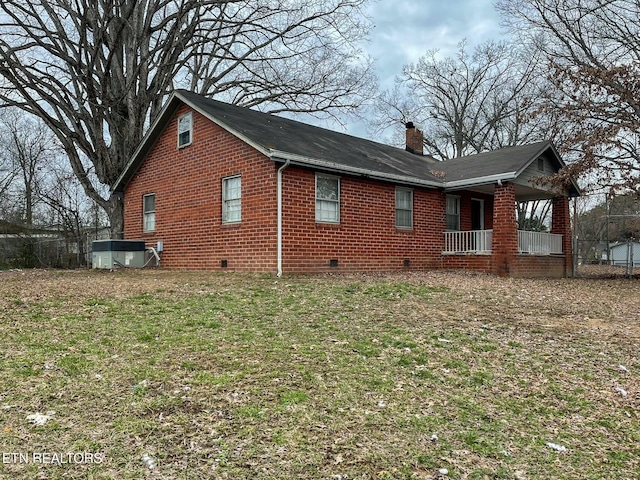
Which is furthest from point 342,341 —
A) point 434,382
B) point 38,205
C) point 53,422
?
point 38,205

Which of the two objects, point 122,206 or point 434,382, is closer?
point 434,382

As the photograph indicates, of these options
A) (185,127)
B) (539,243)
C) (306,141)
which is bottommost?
(539,243)

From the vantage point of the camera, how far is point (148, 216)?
1590 centimetres

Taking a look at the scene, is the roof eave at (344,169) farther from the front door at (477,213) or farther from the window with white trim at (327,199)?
the front door at (477,213)

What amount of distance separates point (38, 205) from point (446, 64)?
28.7m

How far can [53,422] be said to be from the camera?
3.25m

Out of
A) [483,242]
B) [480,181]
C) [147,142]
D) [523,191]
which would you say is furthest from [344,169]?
[523,191]

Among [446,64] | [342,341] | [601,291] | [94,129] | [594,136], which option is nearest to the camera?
[342,341]

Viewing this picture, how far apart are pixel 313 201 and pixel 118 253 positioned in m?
6.34

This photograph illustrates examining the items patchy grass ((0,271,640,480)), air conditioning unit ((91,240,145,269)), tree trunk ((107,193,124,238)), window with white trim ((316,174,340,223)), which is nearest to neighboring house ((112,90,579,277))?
window with white trim ((316,174,340,223))

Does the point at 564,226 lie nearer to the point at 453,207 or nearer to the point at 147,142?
the point at 453,207

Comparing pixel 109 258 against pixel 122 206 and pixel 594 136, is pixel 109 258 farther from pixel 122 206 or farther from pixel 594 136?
pixel 594 136

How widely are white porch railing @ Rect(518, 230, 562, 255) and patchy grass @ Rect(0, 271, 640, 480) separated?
8.42 metres
